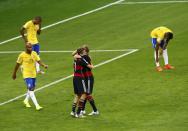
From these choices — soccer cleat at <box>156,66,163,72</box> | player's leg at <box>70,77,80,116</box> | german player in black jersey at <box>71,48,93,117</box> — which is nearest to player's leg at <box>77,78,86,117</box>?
german player in black jersey at <box>71,48,93,117</box>

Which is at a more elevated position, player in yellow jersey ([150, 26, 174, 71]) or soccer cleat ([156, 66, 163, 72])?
player in yellow jersey ([150, 26, 174, 71])

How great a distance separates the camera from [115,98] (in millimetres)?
27000

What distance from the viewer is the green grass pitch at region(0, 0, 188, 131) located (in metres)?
24.0

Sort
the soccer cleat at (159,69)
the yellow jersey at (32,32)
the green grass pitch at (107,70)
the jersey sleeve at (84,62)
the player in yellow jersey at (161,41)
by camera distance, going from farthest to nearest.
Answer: the yellow jersey at (32,32)
the soccer cleat at (159,69)
the player in yellow jersey at (161,41)
the jersey sleeve at (84,62)
the green grass pitch at (107,70)

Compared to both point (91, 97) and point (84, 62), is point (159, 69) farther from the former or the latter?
point (84, 62)

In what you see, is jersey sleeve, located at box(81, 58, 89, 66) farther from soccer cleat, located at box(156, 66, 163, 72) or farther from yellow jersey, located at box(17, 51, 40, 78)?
soccer cleat, located at box(156, 66, 163, 72)

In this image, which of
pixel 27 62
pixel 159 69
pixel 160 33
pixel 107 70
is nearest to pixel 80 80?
pixel 27 62

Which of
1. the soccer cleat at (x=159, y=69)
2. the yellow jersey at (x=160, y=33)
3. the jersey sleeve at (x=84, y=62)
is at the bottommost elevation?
the soccer cleat at (x=159, y=69)

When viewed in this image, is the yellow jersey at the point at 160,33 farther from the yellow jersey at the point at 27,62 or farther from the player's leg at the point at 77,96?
the player's leg at the point at 77,96

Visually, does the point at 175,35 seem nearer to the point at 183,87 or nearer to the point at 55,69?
the point at 55,69

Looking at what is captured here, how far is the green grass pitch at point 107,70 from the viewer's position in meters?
→ 24.0

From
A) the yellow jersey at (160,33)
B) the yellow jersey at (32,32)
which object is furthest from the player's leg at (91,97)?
the yellow jersey at (32,32)

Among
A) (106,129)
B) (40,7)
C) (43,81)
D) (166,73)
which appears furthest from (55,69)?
(40,7)

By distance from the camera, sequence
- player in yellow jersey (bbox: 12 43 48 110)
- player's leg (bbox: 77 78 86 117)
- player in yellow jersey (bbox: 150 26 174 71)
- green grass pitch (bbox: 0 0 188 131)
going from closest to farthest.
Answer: green grass pitch (bbox: 0 0 188 131)
player's leg (bbox: 77 78 86 117)
player in yellow jersey (bbox: 12 43 48 110)
player in yellow jersey (bbox: 150 26 174 71)
